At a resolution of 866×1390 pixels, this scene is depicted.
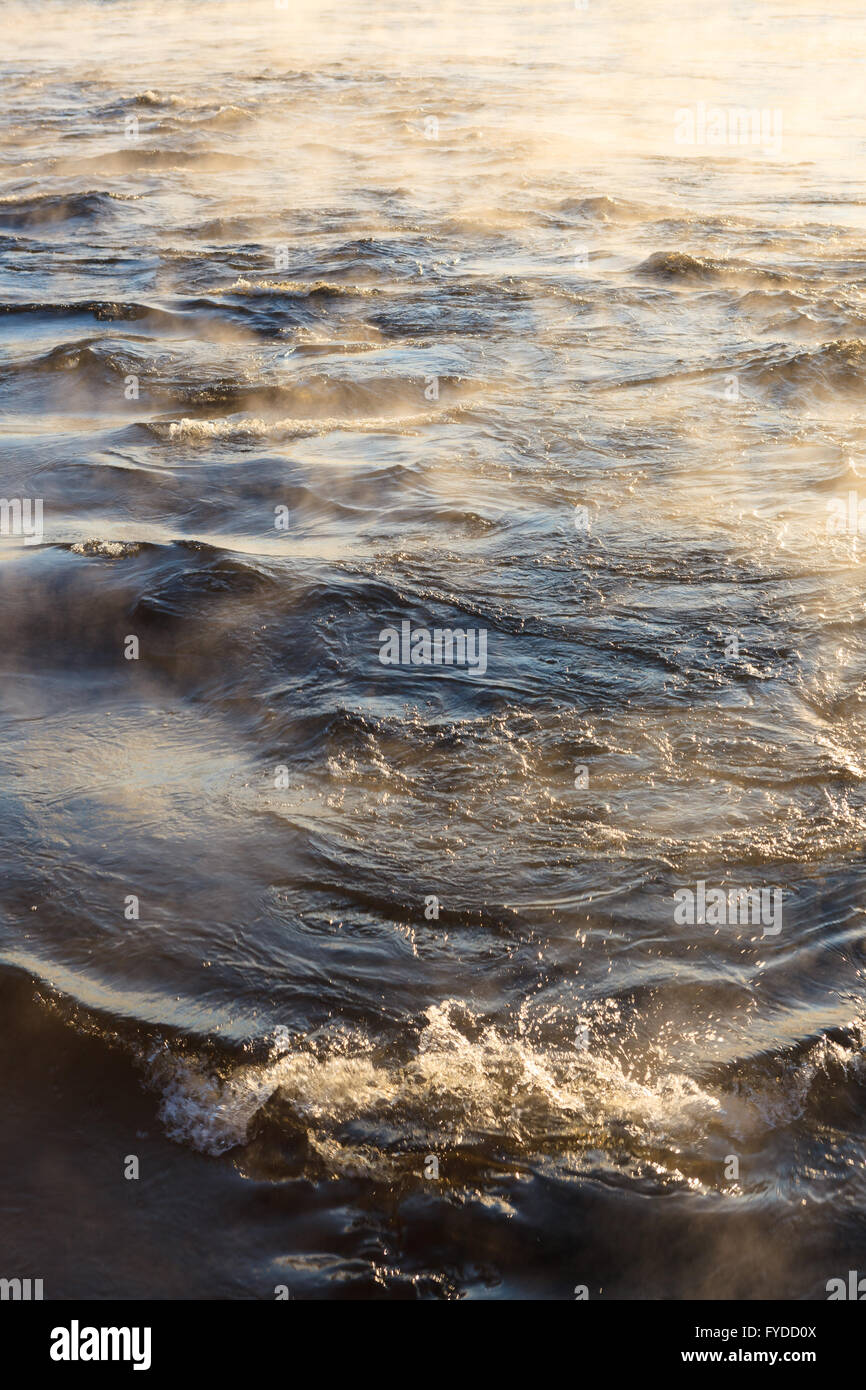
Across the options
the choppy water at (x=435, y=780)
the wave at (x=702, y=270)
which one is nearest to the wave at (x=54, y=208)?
the choppy water at (x=435, y=780)

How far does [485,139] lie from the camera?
16672 millimetres

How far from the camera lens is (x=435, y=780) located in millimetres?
4055

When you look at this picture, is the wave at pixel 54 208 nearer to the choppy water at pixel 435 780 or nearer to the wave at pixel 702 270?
the choppy water at pixel 435 780

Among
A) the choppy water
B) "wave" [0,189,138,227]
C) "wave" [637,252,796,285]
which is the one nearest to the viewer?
the choppy water

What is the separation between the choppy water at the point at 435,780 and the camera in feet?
8.99

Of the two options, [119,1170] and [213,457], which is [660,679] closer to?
[119,1170]

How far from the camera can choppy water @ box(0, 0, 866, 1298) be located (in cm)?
274

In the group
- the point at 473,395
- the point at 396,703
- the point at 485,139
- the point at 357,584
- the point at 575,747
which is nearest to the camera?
the point at 575,747

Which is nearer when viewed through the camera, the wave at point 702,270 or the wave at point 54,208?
the wave at point 702,270

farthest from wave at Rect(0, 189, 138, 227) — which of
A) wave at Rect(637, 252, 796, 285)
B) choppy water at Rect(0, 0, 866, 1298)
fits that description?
wave at Rect(637, 252, 796, 285)

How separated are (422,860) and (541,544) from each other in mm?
2404

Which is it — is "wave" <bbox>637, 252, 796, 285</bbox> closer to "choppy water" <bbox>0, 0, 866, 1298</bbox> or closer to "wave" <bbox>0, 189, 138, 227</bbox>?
"choppy water" <bbox>0, 0, 866, 1298</bbox>
